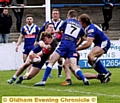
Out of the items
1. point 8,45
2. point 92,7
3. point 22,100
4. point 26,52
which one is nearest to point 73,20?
point 26,52

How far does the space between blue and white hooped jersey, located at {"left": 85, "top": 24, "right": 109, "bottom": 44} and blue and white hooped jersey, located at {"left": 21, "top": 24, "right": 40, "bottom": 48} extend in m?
3.98

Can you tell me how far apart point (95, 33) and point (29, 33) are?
443 centimetres

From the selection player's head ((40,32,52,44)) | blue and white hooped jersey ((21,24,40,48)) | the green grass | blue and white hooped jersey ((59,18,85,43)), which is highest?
blue and white hooped jersey ((59,18,85,43))

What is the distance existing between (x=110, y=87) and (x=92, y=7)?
65.7 ft

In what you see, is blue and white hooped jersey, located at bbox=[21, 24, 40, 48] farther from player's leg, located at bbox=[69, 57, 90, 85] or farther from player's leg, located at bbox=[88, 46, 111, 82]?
player's leg, located at bbox=[69, 57, 90, 85]

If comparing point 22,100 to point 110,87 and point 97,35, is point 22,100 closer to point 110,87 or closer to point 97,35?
point 110,87

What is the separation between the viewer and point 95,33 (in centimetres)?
1547

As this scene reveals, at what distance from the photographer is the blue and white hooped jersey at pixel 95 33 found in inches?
600

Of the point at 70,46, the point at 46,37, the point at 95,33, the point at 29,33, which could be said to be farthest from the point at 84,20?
the point at 29,33

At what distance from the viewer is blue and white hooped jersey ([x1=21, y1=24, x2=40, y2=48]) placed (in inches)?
762

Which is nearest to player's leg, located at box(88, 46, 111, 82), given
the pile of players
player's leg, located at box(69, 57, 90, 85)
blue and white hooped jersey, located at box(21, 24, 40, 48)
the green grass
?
the pile of players

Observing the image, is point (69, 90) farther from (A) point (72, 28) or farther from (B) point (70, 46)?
(A) point (72, 28)

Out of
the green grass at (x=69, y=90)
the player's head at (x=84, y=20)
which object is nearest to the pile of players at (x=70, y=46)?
the player's head at (x=84, y=20)

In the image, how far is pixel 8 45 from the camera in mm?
23047
